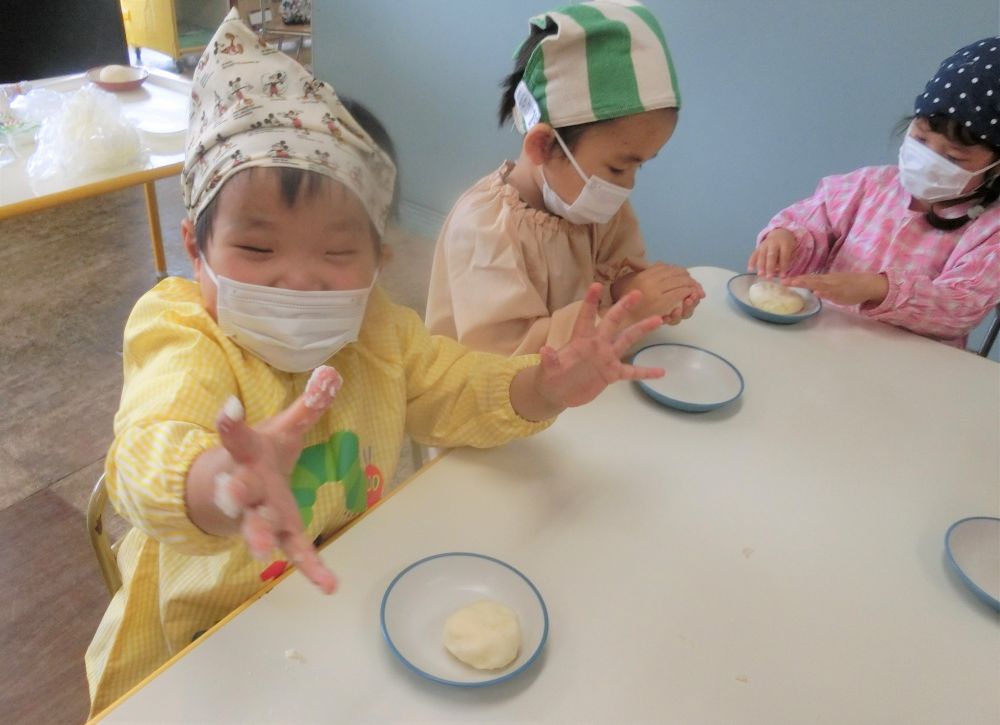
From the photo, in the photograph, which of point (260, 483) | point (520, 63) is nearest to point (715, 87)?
point (520, 63)

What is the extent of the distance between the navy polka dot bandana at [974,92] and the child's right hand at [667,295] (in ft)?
1.87

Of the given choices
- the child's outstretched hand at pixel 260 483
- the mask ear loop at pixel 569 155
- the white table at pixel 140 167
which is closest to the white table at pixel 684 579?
the child's outstretched hand at pixel 260 483

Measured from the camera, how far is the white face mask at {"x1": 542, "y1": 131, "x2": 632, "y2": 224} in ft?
3.78

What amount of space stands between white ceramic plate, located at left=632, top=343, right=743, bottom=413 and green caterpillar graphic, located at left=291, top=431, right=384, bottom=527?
0.41 metres

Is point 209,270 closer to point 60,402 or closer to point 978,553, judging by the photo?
point 978,553

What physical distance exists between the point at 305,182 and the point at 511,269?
525 mm

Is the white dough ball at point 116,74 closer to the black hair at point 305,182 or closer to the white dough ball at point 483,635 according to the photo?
the black hair at point 305,182

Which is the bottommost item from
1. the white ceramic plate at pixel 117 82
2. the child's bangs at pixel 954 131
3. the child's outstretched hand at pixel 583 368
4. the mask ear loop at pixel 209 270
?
the white ceramic plate at pixel 117 82

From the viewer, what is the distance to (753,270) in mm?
1481

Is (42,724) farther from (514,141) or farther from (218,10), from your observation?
(218,10)

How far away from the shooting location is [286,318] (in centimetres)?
74

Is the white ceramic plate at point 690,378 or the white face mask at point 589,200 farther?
the white face mask at point 589,200

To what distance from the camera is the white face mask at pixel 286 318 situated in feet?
2.38

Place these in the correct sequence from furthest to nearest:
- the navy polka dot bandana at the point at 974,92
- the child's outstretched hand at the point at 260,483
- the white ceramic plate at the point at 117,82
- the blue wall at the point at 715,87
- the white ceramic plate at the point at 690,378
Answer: the white ceramic plate at the point at 117,82 < the blue wall at the point at 715,87 < the navy polka dot bandana at the point at 974,92 < the white ceramic plate at the point at 690,378 < the child's outstretched hand at the point at 260,483
